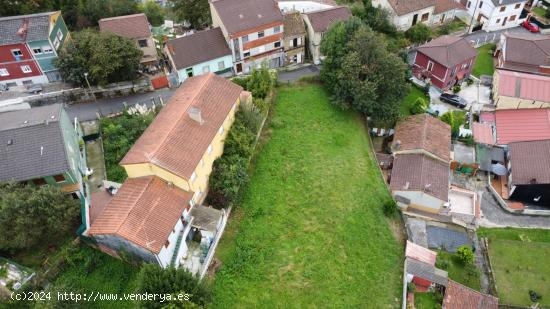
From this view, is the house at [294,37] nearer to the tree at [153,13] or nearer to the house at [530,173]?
the tree at [153,13]

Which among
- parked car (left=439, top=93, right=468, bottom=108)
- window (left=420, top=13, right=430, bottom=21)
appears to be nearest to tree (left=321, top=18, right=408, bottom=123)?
parked car (left=439, top=93, right=468, bottom=108)

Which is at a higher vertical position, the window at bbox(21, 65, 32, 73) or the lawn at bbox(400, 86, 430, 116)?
the window at bbox(21, 65, 32, 73)

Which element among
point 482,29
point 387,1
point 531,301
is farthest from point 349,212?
point 482,29

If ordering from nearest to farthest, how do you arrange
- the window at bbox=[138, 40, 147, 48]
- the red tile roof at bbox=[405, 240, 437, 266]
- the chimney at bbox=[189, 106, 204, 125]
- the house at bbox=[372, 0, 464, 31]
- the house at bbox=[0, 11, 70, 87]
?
1. the red tile roof at bbox=[405, 240, 437, 266]
2. the chimney at bbox=[189, 106, 204, 125]
3. the house at bbox=[0, 11, 70, 87]
4. the window at bbox=[138, 40, 147, 48]
5. the house at bbox=[372, 0, 464, 31]

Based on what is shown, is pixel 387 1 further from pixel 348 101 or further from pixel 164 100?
pixel 164 100

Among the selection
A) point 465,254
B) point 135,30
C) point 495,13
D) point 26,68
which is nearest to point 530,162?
point 465,254

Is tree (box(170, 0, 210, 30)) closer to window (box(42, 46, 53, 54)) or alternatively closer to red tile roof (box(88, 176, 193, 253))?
window (box(42, 46, 53, 54))

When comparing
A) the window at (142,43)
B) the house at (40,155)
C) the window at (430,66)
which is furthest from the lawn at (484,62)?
the house at (40,155)
